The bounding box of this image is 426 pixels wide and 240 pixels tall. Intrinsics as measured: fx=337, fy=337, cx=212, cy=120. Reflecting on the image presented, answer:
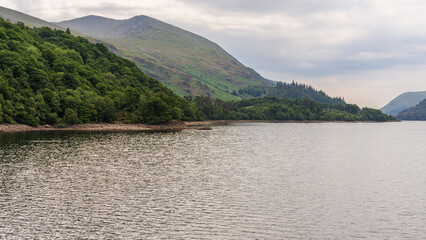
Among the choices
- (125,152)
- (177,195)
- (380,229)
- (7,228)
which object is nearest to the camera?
(7,228)

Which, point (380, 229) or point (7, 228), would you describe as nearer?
point (7, 228)

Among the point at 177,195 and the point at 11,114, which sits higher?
the point at 11,114

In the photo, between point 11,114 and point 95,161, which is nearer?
point 95,161

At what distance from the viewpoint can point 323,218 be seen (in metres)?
38.7

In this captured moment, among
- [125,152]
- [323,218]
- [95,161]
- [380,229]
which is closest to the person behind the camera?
[380,229]

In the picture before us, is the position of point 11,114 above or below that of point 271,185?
above

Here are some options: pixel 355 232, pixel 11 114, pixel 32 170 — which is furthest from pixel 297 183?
pixel 11 114

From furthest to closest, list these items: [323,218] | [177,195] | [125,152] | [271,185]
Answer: [125,152] → [271,185] → [177,195] → [323,218]

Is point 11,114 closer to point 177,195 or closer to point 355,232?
point 177,195

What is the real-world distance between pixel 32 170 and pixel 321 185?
5172 cm

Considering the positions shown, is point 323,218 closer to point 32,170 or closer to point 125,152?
point 32,170

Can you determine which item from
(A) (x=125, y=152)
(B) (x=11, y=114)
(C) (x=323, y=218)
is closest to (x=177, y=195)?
(C) (x=323, y=218)

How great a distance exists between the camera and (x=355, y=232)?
34438mm

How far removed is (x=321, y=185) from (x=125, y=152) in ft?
181
